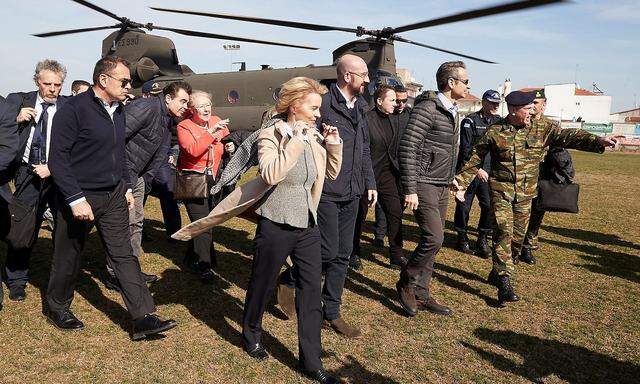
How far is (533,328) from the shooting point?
4488 millimetres

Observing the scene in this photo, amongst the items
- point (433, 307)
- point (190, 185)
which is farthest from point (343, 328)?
point (190, 185)

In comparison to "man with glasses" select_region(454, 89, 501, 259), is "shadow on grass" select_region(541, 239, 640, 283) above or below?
below

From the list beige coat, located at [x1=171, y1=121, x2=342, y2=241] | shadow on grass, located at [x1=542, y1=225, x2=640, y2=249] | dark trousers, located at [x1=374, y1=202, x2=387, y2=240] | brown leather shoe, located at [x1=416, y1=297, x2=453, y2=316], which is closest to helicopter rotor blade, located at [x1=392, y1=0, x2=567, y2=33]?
beige coat, located at [x1=171, y1=121, x2=342, y2=241]

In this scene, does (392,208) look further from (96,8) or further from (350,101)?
(96,8)

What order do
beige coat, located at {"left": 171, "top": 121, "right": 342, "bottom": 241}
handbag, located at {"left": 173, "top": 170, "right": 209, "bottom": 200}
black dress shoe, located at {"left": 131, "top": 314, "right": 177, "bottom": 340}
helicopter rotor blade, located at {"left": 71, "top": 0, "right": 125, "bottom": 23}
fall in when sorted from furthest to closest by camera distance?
helicopter rotor blade, located at {"left": 71, "top": 0, "right": 125, "bottom": 23}, handbag, located at {"left": 173, "top": 170, "right": 209, "bottom": 200}, black dress shoe, located at {"left": 131, "top": 314, "right": 177, "bottom": 340}, beige coat, located at {"left": 171, "top": 121, "right": 342, "bottom": 241}

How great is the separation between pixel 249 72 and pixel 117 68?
11.4 m

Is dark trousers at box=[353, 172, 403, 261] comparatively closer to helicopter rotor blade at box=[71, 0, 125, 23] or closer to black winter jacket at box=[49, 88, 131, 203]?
black winter jacket at box=[49, 88, 131, 203]

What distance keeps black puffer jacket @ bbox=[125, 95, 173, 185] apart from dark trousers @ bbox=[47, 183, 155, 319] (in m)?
0.75

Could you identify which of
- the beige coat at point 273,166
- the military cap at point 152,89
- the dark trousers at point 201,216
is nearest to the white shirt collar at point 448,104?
the beige coat at point 273,166

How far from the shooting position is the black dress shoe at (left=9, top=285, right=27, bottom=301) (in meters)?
4.71

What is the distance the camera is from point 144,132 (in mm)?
4832

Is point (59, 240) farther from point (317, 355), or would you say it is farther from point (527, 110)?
point (527, 110)

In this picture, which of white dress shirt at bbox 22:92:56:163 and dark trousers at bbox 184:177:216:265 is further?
dark trousers at bbox 184:177:216:265

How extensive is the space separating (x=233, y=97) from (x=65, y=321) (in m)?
11.8
